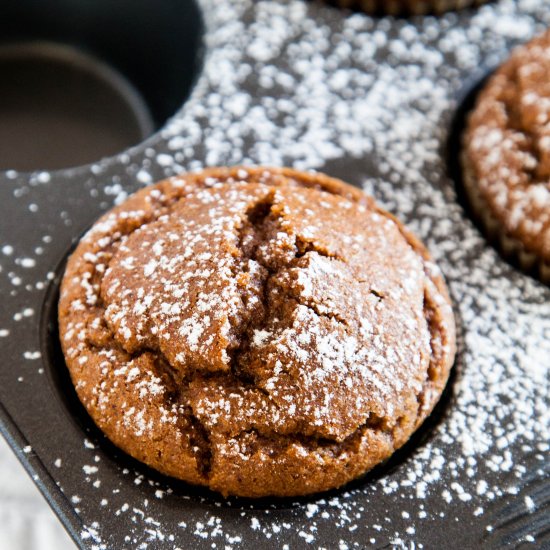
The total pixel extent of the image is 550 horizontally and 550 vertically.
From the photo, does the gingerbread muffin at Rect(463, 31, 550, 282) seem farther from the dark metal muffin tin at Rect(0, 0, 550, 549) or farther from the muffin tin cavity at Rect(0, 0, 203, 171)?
the muffin tin cavity at Rect(0, 0, 203, 171)

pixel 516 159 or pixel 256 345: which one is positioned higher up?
pixel 516 159

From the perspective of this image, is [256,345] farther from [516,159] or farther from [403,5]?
[403,5]

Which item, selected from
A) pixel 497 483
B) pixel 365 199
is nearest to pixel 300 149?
pixel 365 199

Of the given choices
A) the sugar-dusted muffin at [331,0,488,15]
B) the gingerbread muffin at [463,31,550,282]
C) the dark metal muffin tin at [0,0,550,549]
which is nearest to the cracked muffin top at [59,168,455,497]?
the dark metal muffin tin at [0,0,550,549]

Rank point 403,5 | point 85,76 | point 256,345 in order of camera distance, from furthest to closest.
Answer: point 85,76 < point 403,5 < point 256,345

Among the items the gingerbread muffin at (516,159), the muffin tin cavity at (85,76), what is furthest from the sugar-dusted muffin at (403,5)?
the muffin tin cavity at (85,76)

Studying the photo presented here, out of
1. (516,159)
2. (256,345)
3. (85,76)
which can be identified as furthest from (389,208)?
(85,76)

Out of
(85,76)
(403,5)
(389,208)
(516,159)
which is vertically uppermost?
(403,5)
